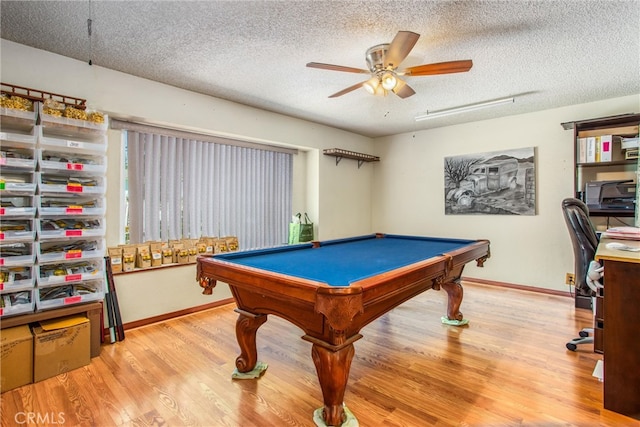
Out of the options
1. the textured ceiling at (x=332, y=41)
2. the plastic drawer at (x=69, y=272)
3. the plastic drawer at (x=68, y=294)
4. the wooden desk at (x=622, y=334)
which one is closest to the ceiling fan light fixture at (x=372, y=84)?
the textured ceiling at (x=332, y=41)

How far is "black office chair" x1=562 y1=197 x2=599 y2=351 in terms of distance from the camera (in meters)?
2.48

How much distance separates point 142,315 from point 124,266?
1.71ft

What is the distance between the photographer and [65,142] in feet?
7.63

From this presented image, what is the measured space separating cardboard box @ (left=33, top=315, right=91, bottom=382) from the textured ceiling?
6.87 ft

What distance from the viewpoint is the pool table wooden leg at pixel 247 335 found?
2.07 m

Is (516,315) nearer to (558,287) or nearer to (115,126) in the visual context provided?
(558,287)

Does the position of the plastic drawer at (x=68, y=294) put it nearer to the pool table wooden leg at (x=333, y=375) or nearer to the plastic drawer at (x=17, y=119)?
the plastic drawer at (x=17, y=119)

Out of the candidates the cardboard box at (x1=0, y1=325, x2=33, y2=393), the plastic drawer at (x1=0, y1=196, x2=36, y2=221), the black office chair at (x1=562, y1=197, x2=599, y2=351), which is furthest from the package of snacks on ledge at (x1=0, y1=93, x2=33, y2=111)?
the black office chair at (x1=562, y1=197, x2=599, y2=351)

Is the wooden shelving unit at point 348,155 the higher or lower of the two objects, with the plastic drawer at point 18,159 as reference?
higher

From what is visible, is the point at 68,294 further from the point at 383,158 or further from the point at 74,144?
the point at 383,158

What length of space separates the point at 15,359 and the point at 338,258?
221cm

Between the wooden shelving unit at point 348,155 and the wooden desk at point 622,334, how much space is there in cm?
346

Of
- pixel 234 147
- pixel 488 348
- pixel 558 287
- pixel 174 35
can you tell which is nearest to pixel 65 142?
pixel 174 35

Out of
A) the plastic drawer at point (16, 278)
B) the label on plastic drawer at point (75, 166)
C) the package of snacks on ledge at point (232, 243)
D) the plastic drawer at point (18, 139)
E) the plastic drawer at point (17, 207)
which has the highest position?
the plastic drawer at point (18, 139)
